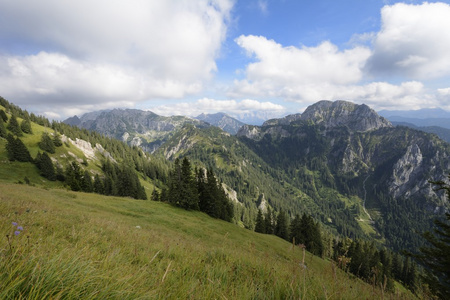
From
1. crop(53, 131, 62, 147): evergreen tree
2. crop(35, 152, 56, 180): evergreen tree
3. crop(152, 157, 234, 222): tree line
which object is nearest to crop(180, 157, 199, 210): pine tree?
crop(152, 157, 234, 222): tree line

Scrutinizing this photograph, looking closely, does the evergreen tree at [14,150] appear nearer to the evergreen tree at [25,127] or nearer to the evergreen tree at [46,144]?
the evergreen tree at [46,144]

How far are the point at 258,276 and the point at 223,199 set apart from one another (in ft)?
165

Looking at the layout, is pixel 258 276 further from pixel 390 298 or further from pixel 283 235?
pixel 283 235

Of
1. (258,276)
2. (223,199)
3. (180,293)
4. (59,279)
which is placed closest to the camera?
(59,279)

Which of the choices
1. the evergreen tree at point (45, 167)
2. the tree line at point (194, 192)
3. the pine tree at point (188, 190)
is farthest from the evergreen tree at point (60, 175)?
the pine tree at point (188, 190)

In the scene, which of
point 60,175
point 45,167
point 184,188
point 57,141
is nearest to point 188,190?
point 184,188

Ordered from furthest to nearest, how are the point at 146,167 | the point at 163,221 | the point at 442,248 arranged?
the point at 146,167 < the point at 163,221 < the point at 442,248

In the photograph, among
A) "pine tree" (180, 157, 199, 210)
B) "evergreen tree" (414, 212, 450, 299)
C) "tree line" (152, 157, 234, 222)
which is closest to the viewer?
"evergreen tree" (414, 212, 450, 299)

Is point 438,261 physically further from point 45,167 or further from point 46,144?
point 46,144

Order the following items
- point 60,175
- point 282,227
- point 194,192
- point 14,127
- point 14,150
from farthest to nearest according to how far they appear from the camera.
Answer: point 14,127 < point 60,175 < point 14,150 < point 282,227 < point 194,192

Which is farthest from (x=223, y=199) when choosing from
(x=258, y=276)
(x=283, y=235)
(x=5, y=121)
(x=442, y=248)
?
(x=5, y=121)

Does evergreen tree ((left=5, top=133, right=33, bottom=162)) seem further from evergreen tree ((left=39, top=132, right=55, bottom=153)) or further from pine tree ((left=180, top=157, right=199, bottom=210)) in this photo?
pine tree ((left=180, top=157, right=199, bottom=210))

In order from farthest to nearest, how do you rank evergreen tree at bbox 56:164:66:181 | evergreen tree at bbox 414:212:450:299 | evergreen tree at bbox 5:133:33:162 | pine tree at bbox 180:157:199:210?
evergreen tree at bbox 56:164:66:181 → evergreen tree at bbox 5:133:33:162 → pine tree at bbox 180:157:199:210 → evergreen tree at bbox 414:212:450:299

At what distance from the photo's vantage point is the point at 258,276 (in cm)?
433
